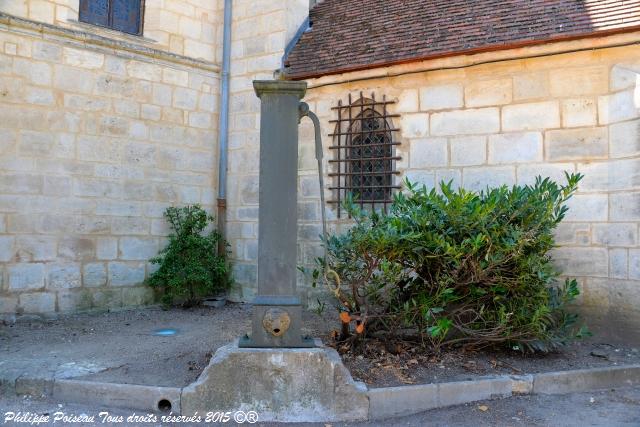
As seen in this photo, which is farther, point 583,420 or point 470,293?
point 470,293

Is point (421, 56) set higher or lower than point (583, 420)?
higher

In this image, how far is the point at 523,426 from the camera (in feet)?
11.8

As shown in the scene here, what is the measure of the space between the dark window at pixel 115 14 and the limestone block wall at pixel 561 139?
3539mm

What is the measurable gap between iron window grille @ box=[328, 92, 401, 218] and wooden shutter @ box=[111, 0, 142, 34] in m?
3.09

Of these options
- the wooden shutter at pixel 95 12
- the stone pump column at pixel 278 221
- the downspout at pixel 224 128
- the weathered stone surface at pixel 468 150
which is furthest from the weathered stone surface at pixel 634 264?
the wooden shutter at pixel 95 12

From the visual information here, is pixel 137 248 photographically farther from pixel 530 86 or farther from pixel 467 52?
pixel 530 86

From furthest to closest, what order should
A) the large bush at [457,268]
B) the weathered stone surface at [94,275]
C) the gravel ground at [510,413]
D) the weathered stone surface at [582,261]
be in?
the weathered stone surface at [94,275], the weathered stone surface at [582,261], the large bush at [457,268], the gravel ground at [510,413]

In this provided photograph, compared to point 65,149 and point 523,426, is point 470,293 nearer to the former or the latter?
point 523,426

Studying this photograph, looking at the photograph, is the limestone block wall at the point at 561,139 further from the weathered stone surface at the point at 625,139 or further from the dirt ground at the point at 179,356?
the dirt ground at the point at 179,356

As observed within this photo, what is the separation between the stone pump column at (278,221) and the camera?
3760 mm

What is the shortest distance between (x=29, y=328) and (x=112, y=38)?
382 cm

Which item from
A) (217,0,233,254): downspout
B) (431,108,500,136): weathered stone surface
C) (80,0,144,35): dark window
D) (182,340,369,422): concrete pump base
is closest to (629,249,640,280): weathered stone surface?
(431,108,500,136): weathered stone surface

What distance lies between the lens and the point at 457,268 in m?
4.32

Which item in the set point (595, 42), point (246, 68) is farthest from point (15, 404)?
point (595, 42)
